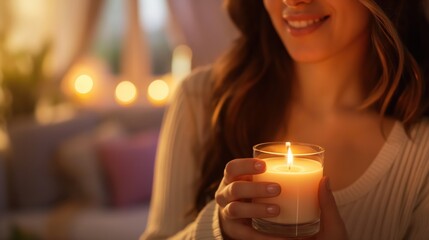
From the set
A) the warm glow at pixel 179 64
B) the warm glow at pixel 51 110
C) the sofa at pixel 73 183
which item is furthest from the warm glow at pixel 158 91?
the sofa at pixel 73 183

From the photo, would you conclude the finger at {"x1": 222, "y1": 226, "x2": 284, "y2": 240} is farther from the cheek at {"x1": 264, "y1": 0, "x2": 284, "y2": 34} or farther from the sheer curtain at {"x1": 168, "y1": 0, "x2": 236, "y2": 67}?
the sheer curtain at {"x1": 168, "y1": 0, "x2": 236, "y2": 67}

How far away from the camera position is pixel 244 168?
1005 mm

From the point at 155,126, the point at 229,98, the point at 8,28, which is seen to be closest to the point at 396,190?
the point at 229,98

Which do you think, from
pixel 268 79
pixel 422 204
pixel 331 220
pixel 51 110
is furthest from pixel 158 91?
pixel 331 220

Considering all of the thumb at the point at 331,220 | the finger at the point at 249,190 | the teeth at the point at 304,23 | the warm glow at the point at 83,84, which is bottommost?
the thumb at the point at 331,220

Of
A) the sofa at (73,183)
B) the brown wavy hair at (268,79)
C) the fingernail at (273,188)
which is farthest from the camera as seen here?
the sofa at (73,183)

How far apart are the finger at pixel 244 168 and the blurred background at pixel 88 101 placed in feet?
4.76

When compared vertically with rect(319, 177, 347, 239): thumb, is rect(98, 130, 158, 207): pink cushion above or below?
below

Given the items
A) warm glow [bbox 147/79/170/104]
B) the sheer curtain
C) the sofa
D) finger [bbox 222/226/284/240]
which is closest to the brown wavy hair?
finger [bbox 222/226/284/240]

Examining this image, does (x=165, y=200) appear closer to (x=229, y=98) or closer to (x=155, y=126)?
(x=229, y=98)

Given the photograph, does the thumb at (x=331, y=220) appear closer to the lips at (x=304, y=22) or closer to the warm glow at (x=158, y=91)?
the lips at (x=304, y=22)

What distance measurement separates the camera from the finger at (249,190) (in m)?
0.98

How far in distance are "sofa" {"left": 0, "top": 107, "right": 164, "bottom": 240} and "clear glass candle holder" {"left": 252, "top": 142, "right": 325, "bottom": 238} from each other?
2491mm

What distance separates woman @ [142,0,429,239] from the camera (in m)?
1.37
